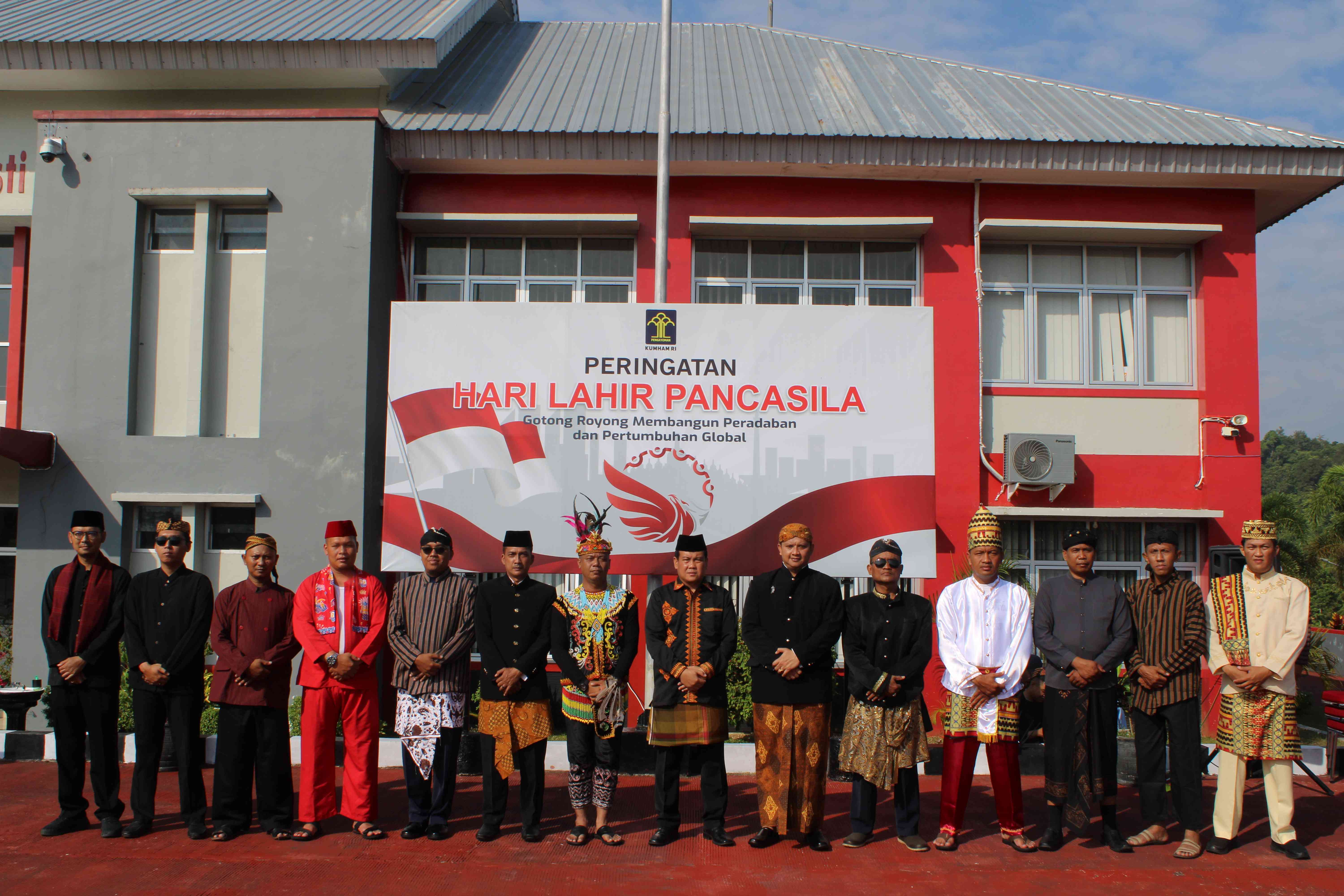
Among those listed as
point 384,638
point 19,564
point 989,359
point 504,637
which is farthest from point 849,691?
point 19,564

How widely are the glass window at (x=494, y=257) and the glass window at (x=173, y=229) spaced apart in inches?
103

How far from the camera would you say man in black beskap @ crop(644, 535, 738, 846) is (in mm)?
4984

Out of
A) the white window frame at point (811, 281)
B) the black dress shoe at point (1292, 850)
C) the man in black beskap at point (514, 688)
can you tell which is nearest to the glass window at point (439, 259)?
the white window frame at point (811, 281)

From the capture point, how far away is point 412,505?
280 inches

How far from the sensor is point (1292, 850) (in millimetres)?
4945

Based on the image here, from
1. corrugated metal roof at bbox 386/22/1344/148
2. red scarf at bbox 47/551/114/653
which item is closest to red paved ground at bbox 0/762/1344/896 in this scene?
red scarf at bbox 47/551/114/653

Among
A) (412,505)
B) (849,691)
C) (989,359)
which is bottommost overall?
(849,691)

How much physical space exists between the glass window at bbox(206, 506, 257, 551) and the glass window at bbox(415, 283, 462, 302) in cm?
268

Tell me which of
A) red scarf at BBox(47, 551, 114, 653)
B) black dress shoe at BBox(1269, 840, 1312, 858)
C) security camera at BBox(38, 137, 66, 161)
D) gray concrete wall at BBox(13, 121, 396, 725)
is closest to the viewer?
black dress shoe at BBox(1269, 840, 1312, 858)

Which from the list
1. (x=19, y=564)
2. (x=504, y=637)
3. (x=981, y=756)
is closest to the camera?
(x=504, y=637)

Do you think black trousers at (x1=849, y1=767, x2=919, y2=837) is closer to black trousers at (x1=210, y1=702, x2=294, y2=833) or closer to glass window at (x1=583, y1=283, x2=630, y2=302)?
black trousers at (x1=210, y1=702, x2=294, y2=833)

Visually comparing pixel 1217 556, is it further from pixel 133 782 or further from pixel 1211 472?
pixel 133 782

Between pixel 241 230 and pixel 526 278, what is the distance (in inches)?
106

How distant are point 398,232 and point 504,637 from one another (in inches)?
210
